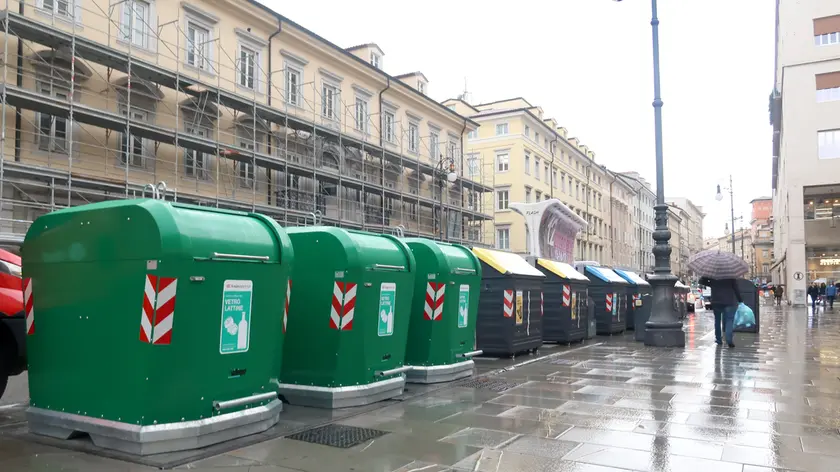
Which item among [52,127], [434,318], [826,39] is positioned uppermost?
[826,39]

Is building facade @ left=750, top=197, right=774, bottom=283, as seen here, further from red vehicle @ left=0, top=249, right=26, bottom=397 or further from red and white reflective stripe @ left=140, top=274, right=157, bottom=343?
red and white reflective stripe @ left=140, top=274, right=157, bottom=343

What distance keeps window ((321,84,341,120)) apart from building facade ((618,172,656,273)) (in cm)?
6136

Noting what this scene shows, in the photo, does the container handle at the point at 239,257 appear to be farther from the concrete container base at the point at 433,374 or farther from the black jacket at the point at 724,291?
the black jacket at the point at 724,291

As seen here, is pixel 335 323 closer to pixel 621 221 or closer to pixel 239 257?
pixel 239 257

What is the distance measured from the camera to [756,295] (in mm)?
17875

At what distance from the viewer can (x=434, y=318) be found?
8.86 m

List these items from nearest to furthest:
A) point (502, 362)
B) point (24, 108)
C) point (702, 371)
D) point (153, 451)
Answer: point (153, 451) < point (702, 371) < point (502, 362) < point (24, 108)

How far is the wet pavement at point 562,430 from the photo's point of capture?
16.3 ft

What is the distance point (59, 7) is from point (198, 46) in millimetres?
4750

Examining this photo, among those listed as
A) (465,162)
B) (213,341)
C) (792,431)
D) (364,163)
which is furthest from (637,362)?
(465,162)

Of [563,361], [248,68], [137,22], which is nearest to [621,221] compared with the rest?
[248,68]

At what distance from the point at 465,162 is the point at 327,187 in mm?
14849

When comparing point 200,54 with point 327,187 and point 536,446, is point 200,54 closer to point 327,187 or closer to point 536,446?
point 327,187

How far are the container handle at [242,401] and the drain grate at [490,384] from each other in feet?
11.0
